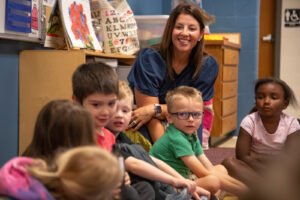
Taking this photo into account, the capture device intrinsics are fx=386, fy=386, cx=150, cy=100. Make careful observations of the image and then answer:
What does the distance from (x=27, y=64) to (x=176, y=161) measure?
88 cm

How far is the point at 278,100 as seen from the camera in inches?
76.2

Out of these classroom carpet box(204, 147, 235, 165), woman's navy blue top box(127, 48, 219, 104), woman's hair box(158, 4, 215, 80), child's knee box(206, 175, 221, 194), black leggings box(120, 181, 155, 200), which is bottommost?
classroom carpet box(204, 147, 235, 165)

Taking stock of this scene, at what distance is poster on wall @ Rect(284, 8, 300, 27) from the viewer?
4.48 m

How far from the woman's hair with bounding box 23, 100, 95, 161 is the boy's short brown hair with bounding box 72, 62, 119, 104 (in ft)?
0.94

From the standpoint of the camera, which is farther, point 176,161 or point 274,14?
point 274,14

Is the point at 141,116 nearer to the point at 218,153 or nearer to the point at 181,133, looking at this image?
the point at 181,133

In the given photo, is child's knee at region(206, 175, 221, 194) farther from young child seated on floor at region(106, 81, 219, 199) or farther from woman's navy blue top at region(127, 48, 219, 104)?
woman's navy blue top at region(127, 48, 219, 104)

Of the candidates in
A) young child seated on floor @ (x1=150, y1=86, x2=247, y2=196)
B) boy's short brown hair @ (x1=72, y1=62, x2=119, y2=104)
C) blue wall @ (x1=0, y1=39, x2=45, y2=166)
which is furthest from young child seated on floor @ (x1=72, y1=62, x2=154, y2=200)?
blue wall @ (x1=0, y1=39, x2=45, y2=166)

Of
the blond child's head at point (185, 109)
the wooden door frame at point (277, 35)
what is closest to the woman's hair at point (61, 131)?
the blond child's head at point (185, 109)

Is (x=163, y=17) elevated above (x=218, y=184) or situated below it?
above

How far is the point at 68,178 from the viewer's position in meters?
0.60

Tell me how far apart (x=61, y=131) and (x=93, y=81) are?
0.32 meters

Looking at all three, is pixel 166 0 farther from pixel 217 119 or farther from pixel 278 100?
pixel 278 100

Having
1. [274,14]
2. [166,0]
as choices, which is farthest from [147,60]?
[274,14]
